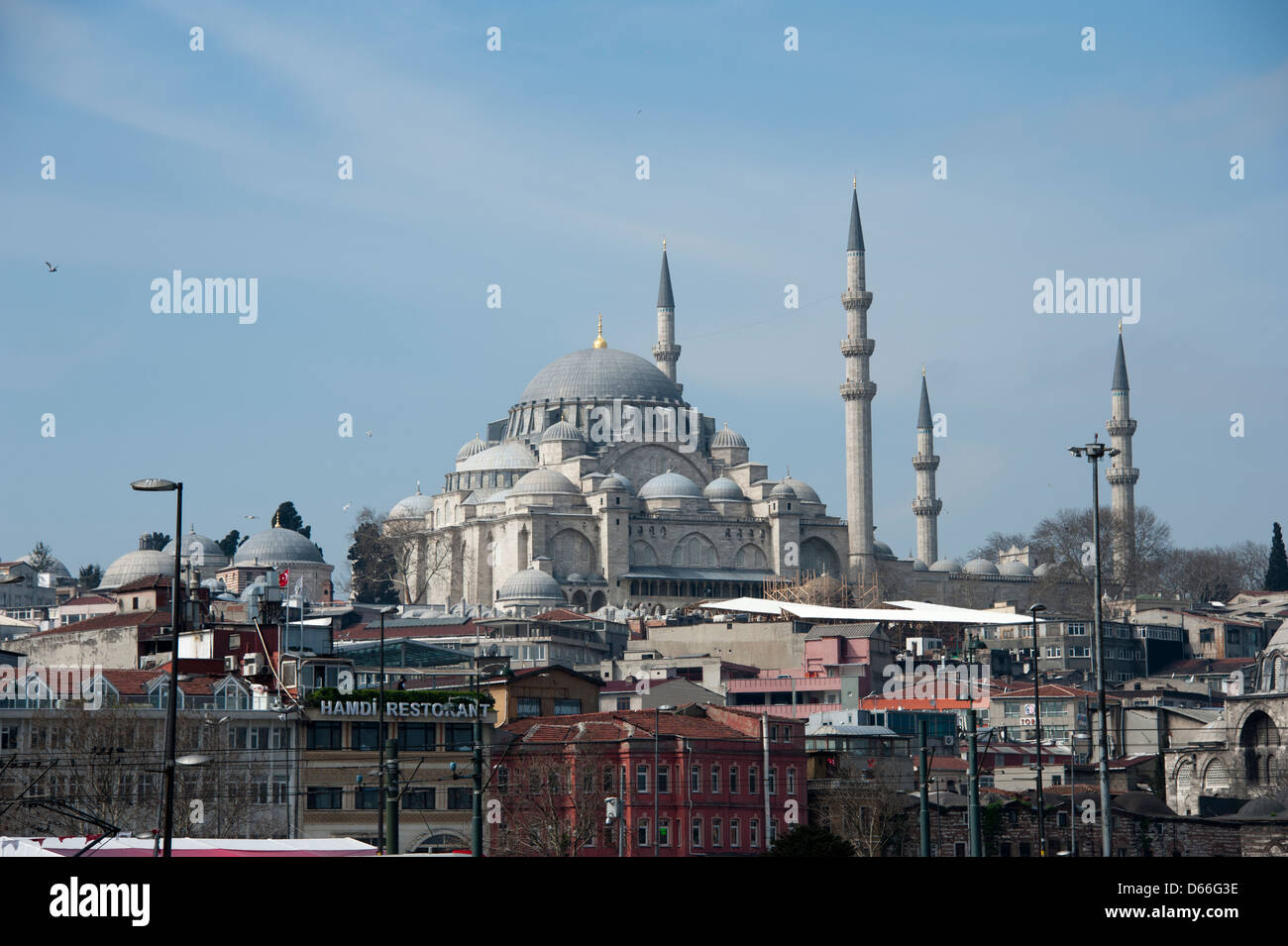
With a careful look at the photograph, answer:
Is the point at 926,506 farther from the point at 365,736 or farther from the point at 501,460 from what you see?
the point at 365,736

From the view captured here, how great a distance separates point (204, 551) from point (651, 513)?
2234 centimetres

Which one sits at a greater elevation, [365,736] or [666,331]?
[666,331]

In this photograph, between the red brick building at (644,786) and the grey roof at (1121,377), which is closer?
the red brick building at (644,786)

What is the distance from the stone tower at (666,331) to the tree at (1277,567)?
1305 inches

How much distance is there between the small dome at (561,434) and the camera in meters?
104

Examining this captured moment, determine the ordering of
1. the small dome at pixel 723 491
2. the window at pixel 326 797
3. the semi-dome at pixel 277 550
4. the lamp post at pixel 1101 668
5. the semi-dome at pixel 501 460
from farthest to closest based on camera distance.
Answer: the semi-dome at pixel 501 460 → the small dome at pixel 723 491 → the semi-dome at pixel 277 550 → the window at pixel 326 797 → the lamp post at pixel 1101 668

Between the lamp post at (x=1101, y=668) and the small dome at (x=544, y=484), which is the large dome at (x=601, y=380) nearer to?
the small dome at (x=544, y=484)


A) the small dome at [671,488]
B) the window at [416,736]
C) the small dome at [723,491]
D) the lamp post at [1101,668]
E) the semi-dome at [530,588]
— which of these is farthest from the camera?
the small dome at [723,491]

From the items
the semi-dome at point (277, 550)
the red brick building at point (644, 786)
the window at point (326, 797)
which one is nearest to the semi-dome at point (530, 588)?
the semi-dome at point (277, 550)

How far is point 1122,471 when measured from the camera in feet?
318

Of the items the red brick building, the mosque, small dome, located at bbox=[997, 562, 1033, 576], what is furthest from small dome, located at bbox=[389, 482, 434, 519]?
the red brick building

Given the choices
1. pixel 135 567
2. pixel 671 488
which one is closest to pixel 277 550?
pixel 135 567
